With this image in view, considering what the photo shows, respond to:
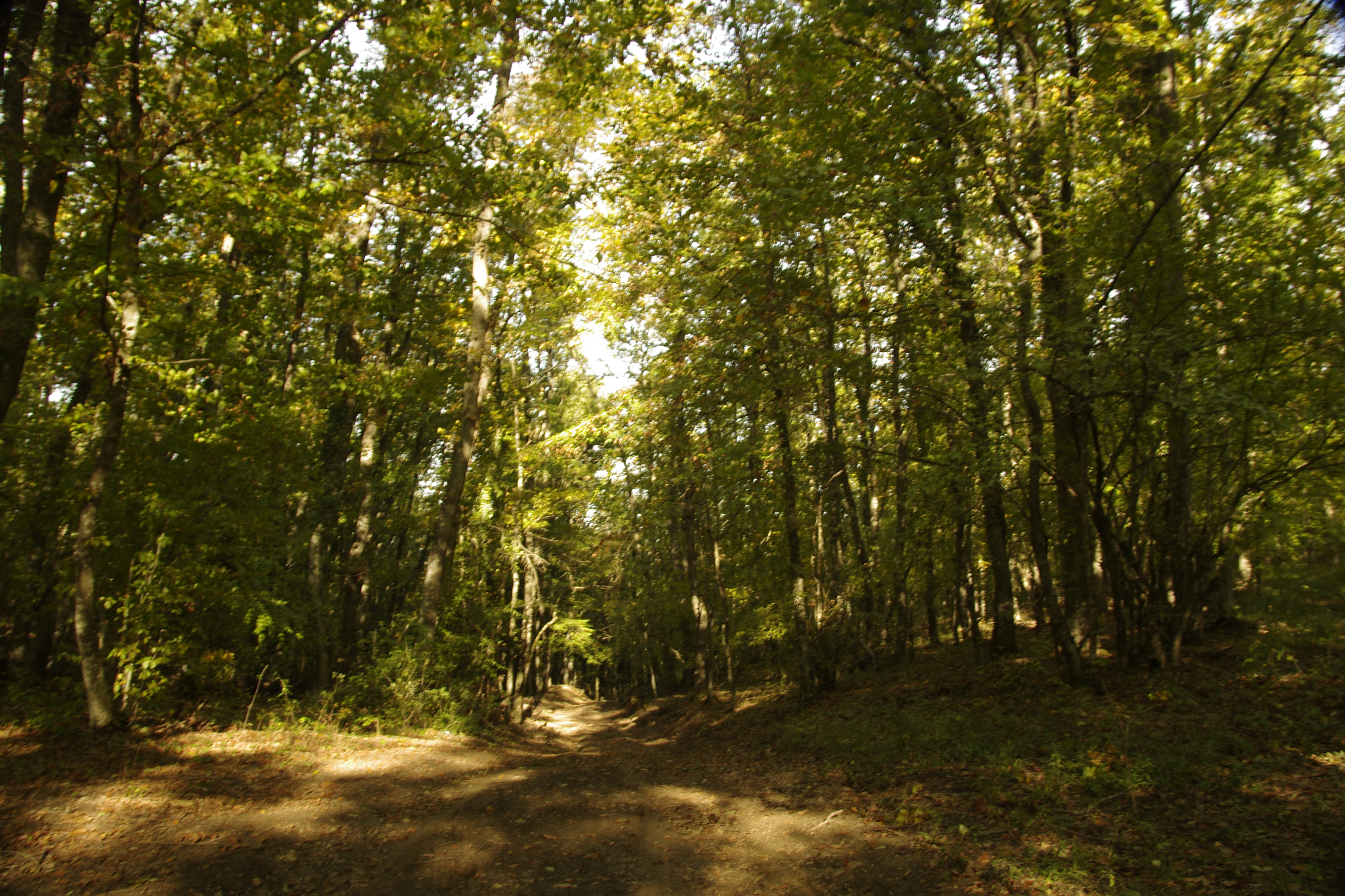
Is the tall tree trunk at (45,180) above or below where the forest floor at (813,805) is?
above

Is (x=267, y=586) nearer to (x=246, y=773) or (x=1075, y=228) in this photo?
(x=246, y=773)

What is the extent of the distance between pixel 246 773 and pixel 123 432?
4.53 metres

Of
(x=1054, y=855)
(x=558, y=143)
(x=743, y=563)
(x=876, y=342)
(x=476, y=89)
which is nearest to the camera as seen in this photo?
(x=1054, y=855)

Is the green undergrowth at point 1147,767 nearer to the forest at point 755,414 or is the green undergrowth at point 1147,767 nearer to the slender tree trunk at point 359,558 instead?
the forest at point 755,414

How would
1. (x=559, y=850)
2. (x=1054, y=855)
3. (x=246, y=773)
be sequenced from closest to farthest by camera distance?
1. (x=1054, y=855)
2. (x=559, y=850)
3. (x=246, y=773)

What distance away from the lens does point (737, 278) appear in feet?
38.4

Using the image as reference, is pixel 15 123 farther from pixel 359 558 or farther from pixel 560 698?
pixel 560 698

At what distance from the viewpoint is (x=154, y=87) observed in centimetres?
779

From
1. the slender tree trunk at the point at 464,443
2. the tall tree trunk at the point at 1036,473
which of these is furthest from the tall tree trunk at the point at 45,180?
the tall tree trunk at the point at 1036,473

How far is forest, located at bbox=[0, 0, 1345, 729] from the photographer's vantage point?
764 cm

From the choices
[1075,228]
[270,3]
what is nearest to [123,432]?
[270,3]

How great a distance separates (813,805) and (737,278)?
7731 millimetres

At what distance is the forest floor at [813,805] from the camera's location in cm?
515

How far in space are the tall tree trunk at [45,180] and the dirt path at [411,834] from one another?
3.91 m
